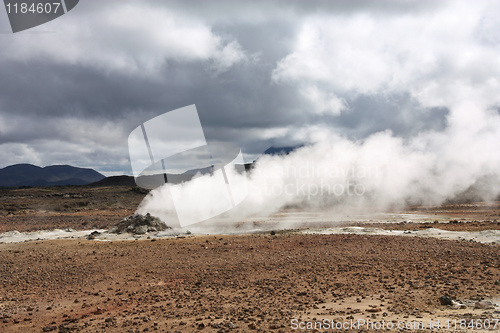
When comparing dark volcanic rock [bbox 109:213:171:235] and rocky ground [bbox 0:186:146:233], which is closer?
dark volcanic rock [bbox 109:213:171:235]

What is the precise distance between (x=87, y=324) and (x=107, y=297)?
258 cm

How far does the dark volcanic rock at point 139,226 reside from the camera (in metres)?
28.3

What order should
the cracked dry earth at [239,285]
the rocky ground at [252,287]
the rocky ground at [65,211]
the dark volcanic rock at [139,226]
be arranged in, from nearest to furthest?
the rocky ground at [252,287] < the cracked dry earth at [239,285] < the dark volcanic rock at [139,226] < the rocky ground at [65,211]

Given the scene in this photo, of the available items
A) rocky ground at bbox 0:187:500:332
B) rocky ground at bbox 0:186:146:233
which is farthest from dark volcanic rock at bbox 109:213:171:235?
rocky ground at bbox 0:186:146:233

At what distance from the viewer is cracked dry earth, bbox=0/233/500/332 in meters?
9.20

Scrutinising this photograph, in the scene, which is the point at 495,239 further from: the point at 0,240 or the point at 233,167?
the point at 0,240

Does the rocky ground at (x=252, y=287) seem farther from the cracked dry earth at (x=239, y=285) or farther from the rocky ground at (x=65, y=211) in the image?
the rocky ground at (x=65, y=211)

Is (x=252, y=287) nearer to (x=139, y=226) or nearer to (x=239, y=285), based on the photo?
(x=239, y=285)

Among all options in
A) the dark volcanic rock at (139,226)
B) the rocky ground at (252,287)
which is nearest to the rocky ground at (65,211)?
the dark volcanic rock at (139,226)

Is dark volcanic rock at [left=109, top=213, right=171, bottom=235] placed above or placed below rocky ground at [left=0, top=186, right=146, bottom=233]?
below

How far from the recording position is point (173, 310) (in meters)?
10.2

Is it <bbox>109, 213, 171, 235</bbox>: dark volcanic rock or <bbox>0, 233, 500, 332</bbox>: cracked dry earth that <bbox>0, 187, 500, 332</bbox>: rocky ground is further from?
<bbox>109, 213, 171, 235</bbox>: dark volcanic rock

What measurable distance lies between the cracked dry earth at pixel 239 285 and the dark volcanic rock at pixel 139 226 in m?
7.98

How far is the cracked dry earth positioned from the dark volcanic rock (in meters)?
7.98
